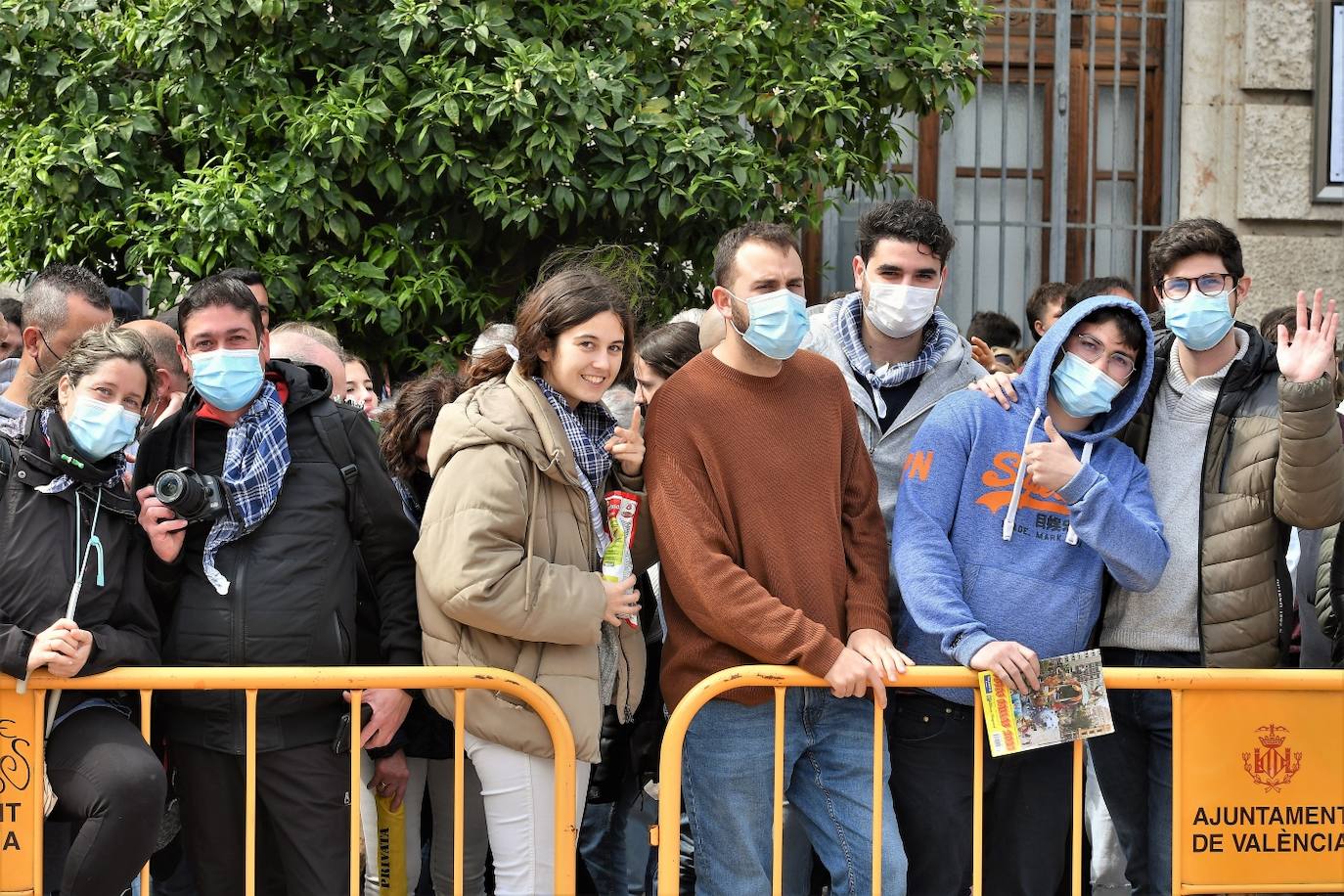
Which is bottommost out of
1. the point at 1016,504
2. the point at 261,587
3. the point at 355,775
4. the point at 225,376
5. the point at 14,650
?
the point at 355,775

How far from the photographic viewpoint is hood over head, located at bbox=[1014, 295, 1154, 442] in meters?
3.95

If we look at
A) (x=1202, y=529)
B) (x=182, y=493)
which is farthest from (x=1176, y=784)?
(x=182, y=493)

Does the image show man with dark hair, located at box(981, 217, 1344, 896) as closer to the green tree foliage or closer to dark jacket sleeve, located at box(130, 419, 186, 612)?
dark jacket sleeve, located at box(130, 419, 186, 612)

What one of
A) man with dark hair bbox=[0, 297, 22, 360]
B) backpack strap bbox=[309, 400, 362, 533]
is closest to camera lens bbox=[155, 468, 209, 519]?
backpack strap bbox=[309, 400, 362, 533]

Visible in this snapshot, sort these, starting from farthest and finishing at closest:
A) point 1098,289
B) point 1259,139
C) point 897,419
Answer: point 1259,139 → point 1098,289 → point 897,419

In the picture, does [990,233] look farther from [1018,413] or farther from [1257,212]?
[1018,413]

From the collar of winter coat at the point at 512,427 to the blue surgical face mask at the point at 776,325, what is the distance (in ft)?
1.83

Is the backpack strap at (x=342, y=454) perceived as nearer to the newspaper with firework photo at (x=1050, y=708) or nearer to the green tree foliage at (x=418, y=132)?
the newspaper with firework photo at (x=1050, y=708)

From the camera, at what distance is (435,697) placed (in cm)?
378

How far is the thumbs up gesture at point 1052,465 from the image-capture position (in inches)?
148

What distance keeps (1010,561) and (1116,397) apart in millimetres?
563

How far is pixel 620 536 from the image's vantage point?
3.88 metres

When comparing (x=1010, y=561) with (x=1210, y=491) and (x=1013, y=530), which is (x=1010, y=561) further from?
(x=1210, y=491)

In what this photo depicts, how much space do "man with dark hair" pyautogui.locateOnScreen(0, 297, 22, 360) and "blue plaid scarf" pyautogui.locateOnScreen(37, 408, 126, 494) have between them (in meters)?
2.23
